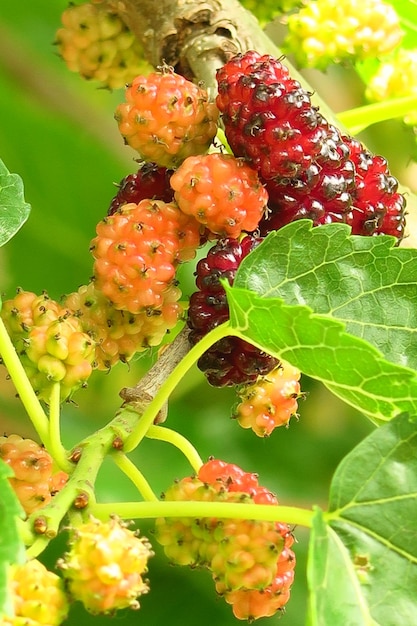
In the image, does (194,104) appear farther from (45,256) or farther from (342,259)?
(45,256)

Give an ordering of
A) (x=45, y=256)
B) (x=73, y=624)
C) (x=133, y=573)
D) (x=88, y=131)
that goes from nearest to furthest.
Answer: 1. (x=133, y=573)
2. (x=73, y=624)
3. (x=45, y=256)
4. (x=88, y=131)

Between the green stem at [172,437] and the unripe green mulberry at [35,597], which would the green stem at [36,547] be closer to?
the unripe green mulberry at [35,597]

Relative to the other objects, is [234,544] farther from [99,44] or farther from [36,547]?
[99,44]

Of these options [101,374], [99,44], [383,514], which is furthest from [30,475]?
[101,374]

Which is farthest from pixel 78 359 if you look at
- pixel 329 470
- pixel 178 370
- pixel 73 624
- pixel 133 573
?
pixel 329 470

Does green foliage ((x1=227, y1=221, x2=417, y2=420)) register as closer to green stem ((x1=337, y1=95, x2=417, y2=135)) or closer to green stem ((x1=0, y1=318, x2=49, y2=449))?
green stem ((x1=0, y1=318, x2=49, y2=449))

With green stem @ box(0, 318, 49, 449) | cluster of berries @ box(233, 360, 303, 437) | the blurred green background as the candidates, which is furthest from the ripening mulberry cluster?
the blurred green background

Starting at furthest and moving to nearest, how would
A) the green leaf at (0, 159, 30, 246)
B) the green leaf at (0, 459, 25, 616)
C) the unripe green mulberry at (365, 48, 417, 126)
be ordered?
the unripe green mulberry at (365, 48, 417, 126), the green leaf at (0, 159, 30, 246), the green leaf at (0, 459, 25, 616)

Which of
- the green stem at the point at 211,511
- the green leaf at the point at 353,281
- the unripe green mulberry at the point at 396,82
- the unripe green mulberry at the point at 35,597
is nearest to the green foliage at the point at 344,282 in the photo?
the green leaf at the point at 353,281
